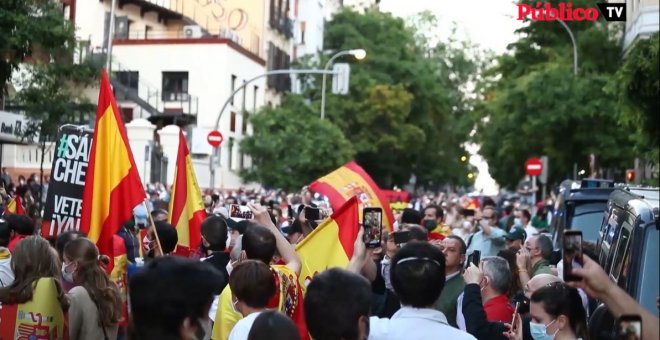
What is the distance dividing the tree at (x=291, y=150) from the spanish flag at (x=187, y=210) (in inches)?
1120

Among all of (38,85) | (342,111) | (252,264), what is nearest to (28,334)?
(252,264)

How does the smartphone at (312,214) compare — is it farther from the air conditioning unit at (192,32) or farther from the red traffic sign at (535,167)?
the air conditioning unit at (192,32)

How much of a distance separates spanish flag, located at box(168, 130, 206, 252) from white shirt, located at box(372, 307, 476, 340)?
6057 mm

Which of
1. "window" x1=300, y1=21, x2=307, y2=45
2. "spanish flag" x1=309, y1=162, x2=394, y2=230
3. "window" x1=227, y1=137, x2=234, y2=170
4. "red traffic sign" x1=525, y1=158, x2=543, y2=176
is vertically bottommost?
"window" x1=227, y1=137, x2=234, y2=170

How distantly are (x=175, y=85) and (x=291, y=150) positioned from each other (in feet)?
22.3

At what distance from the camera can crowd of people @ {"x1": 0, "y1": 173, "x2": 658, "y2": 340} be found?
422 centimetres

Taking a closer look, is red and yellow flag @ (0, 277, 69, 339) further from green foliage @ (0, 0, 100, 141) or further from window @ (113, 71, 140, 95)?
window @ (113, 71, 140, 95)

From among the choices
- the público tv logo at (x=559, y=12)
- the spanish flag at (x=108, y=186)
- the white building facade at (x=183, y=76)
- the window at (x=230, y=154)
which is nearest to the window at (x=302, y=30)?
the white building facade at (x=183, y=76)

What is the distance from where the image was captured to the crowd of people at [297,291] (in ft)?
13.8

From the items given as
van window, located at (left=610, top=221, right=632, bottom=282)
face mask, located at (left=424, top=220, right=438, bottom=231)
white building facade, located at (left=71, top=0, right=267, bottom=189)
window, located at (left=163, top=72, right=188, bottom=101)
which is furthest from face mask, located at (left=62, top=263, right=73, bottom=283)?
window, located at (left=163, top=72, right=188, bottom=101)

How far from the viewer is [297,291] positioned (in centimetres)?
698

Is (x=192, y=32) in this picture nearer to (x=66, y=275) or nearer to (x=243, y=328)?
(x=66, y=275)

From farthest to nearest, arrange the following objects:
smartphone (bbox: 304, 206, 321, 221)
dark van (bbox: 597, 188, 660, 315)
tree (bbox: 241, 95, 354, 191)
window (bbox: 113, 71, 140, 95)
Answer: window (bbox: 113, 71, 140, 95)
tree (bbox: 241, 95, 354, 191)
smartphone (bbox: 304, 206, 321, 221)
dark van (bbox: 597, 188, 660, 315)

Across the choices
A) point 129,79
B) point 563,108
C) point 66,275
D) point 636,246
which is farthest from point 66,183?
point 129,79
